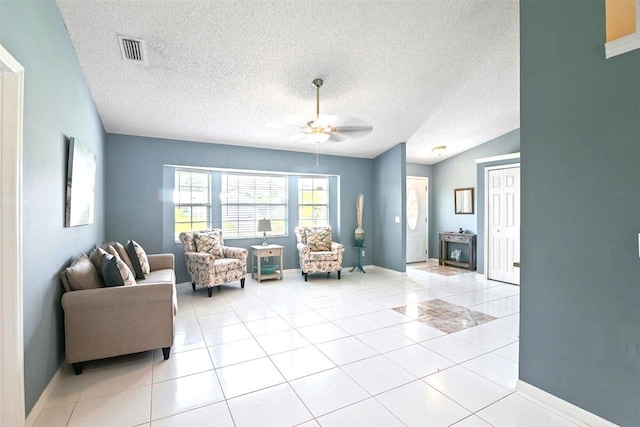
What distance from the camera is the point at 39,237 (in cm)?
196

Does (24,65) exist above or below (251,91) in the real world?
below

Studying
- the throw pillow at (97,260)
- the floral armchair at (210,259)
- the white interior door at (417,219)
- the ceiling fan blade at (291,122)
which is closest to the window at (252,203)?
the floral armchair at (210,259)

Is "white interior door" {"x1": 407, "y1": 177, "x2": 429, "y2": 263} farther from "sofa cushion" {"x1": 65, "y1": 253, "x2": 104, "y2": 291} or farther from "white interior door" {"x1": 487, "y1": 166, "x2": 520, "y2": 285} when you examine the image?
"sofa cushion" {"x1": 65, "y1": 253, "x2": 104, "y2": 291}

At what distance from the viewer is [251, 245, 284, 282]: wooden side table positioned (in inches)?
207

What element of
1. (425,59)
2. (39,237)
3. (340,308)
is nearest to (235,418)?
(39,237)

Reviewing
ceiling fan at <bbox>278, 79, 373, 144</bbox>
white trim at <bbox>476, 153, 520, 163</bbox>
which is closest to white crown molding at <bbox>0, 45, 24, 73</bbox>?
ceiling fan at <bbox>278, 79, 373, 144</bbox>

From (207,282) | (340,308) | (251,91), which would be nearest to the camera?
(251,91)

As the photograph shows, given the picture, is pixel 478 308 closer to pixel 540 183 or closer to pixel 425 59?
pixel 540 183

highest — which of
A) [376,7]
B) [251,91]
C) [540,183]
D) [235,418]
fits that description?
[376,7]

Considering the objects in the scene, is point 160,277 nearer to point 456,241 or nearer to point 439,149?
point 439,149

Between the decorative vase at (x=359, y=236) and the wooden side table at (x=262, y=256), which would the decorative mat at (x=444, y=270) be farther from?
the wooden side table at (x=262, y=256)

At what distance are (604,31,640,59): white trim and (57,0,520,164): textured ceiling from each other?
1355 mm

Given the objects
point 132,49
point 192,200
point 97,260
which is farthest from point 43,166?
point 192,200

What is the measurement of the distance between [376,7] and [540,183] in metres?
1.91
